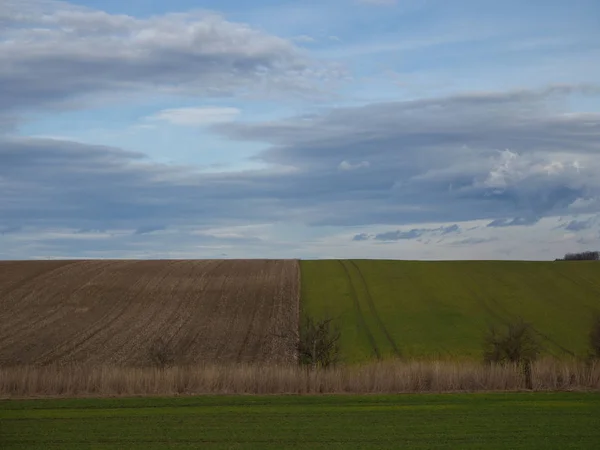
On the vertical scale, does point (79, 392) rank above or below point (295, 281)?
below

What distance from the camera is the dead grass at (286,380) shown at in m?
31.4

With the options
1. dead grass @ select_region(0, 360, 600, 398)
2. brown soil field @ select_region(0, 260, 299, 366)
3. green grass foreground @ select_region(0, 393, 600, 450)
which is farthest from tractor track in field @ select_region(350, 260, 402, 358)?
green grass foreground @ select_region(0, 393, 600, 450)

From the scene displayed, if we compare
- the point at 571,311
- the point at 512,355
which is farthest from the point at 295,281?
the point at 512,355

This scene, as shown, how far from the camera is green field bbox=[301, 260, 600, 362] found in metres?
45.9

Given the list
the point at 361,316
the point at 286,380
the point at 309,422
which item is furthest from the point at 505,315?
the point at 309,422

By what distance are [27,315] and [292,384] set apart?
2396 centimetres

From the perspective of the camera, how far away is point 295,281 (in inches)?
2376

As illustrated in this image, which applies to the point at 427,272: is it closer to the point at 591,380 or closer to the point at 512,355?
the point at 512,355

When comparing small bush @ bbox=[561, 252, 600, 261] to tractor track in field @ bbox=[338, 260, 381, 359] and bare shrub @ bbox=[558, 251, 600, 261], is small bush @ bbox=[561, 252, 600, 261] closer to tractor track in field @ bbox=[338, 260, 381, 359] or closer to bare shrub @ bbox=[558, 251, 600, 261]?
bare shrub @ bbox=[558, 251, 600, 261]

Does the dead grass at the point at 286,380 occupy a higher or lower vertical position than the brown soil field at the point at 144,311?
lower

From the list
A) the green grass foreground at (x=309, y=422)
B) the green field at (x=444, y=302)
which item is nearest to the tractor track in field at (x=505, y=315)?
the green field at (x=444, y=302)

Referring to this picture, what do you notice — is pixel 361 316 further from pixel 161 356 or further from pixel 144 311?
pixel 161 356

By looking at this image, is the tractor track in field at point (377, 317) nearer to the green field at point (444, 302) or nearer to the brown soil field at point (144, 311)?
the green field at point (444, 302)

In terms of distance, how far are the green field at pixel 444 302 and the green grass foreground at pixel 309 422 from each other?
14.1m
